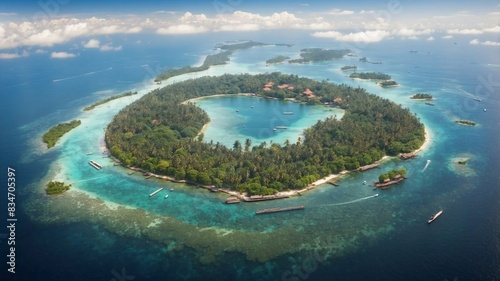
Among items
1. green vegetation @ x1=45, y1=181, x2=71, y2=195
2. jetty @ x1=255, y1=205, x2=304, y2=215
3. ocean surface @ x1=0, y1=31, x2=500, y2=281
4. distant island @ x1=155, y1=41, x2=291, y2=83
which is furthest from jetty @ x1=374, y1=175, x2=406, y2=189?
distant island @ x1=155, y1=41, x2=291, y2=83

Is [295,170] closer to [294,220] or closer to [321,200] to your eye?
[321,200]

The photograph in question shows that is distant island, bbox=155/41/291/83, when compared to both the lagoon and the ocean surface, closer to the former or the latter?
the lagoon

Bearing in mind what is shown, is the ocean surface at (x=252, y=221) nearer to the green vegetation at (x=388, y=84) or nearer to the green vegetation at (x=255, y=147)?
the green vegetation at (x=255, y=147)

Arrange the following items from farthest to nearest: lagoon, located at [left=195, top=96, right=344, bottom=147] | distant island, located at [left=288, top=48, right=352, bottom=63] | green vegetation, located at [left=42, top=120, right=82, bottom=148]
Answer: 1. distant island, located at [left=288, top=48, right=352, bottom=63]
2. lagoon, located at [left=195, top=96, right=344, bottom=147]
3. green vegetation, located at [left=42, top=120, right=82, bottom=148]

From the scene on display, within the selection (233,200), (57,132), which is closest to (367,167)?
(233,200)

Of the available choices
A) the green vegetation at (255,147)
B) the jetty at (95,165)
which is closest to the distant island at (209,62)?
the green vegetation at (255,147)

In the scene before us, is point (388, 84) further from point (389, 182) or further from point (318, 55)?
point (389, 182)
